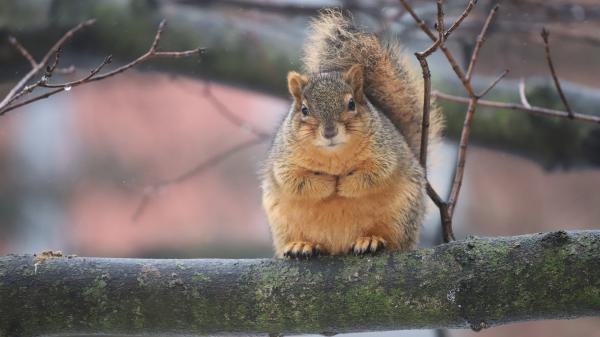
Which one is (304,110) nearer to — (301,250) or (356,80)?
(356,80)

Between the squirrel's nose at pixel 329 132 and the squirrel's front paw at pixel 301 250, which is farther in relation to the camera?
the squirrel's nose at pixel 329 132

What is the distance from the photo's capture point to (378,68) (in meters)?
2.40

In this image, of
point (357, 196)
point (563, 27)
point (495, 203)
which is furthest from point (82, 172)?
point (357, 196)

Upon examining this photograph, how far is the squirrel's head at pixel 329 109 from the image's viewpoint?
2.04m

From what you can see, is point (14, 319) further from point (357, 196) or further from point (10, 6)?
point (10, 6)

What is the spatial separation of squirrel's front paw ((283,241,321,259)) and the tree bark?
0.12 m

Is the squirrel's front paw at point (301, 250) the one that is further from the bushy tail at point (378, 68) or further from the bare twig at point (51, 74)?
the bushy tail at point (378, 68)

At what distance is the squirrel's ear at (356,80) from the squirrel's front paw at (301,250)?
1.59 feet

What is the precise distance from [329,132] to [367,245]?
0.32 m

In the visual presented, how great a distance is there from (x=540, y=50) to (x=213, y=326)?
3.18 metres

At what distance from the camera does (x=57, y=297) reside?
1631 millimetres

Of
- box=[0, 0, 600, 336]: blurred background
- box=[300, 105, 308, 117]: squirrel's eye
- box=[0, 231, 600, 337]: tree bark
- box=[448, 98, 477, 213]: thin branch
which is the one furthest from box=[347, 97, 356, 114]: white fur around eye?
box=[0, 0, 600, 336]: blurred background

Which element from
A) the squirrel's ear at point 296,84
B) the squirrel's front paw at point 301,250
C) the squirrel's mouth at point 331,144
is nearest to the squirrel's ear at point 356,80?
the squirrel's ear at point 296,84

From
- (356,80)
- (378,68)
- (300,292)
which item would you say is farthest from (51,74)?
(378,68)
